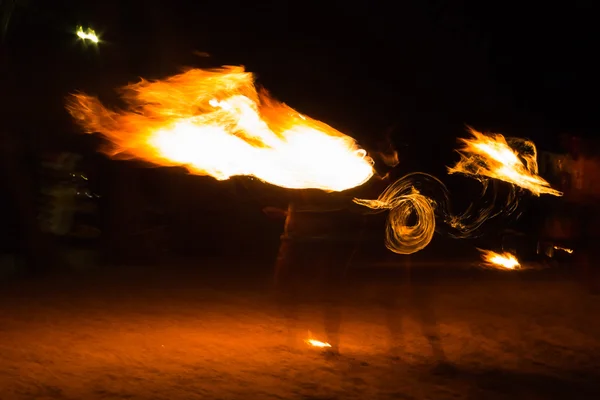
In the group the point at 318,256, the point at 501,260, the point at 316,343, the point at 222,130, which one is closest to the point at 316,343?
the point at 316,343

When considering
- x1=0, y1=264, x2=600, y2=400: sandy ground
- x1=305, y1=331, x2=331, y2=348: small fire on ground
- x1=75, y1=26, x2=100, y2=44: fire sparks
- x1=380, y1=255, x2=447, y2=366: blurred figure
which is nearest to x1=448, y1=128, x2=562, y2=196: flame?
x1=0, y1=264, x2=600, y2=400: sandy ground

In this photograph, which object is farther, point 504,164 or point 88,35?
point 88,35

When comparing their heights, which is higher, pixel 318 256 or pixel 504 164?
pixel 504 164

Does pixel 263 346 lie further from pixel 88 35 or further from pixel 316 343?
pixel 88 35

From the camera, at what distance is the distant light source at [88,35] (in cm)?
1477

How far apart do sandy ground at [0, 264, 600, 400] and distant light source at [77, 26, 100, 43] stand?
531 cm

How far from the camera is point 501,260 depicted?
16.9m

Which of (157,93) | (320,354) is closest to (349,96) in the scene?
(157,93)

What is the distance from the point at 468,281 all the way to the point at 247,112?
678 cm

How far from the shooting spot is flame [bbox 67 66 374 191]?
28.5 feet

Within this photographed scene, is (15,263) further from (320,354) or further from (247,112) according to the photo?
(320,354)

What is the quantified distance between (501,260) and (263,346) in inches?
401

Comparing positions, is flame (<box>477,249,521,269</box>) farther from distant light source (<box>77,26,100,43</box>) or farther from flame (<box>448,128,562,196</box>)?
distant light source (<box>77,26,100,43</box>)

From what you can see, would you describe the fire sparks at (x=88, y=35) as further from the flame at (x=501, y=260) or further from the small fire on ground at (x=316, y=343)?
the flame at (x=501, y=260)
